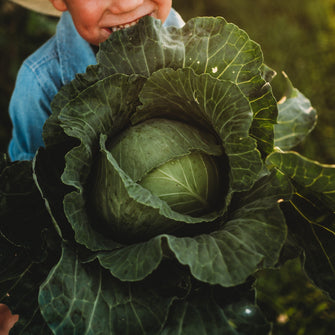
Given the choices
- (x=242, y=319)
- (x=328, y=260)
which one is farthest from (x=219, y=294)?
(x=328, y=260)

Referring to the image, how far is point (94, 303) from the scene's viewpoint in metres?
0.83

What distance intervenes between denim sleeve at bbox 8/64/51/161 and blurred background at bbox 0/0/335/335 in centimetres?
100

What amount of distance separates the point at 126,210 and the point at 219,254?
9.3 inches

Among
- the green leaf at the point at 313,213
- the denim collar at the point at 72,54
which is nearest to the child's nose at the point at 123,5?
the denim collar at the point at 72,54

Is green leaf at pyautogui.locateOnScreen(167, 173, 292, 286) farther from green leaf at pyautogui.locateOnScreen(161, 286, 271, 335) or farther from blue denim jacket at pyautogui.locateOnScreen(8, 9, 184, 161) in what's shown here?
blue denim jacket at pyautogui.locateOnScreen(8, 9, 184, 161)

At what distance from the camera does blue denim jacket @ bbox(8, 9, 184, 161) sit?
4.35 feet

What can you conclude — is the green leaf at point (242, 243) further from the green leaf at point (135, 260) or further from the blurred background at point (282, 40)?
the blurred background at point (282, 40)

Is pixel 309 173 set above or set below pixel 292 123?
above

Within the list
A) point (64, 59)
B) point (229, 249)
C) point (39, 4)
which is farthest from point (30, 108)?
point (229, 249)

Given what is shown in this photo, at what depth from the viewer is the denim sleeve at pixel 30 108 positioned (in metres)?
1.32

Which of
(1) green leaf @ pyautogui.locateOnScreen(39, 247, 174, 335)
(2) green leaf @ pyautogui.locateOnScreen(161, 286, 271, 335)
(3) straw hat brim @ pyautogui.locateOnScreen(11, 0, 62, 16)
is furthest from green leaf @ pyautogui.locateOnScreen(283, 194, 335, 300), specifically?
(3) straw hat brim @ pyautogui.locateOnScreen(11, 0, 62, 16)

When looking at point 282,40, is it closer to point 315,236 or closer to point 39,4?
point 39,4

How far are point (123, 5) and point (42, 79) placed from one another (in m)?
0.48

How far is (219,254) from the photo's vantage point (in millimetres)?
792
